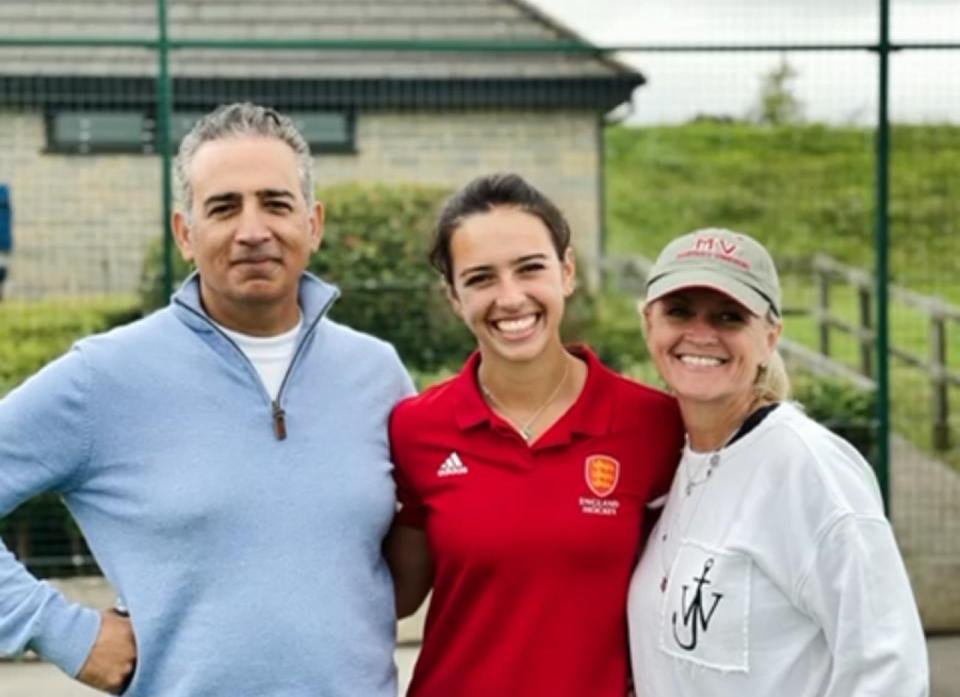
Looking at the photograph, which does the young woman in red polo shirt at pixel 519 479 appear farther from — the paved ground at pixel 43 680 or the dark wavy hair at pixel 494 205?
the paved ground at pixel 43 680

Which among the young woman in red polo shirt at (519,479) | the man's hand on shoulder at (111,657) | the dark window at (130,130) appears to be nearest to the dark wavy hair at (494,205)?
the young woman in red polo shirt at (519,479)

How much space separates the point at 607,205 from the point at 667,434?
576cm

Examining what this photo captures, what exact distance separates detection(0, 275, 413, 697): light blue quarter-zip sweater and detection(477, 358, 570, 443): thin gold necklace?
348 millimetres

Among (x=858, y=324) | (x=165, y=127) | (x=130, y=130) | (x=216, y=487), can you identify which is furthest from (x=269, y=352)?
(x=858, y=324)

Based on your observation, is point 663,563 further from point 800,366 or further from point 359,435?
point 800,366

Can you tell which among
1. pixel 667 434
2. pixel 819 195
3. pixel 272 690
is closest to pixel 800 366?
pixel 819 195

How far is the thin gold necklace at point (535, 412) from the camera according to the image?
9.75ft

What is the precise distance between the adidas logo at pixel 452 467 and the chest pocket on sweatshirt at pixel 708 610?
0.48m

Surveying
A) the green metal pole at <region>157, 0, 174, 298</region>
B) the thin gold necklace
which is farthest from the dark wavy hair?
the green metal pole at <region>157, 0, 174, 298</region>

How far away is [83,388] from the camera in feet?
8.94

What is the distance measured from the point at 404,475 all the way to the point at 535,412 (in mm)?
291

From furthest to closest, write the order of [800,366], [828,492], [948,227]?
[800,366]
[948,227]
[828,492]

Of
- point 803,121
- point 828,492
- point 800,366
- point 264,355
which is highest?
point 803,121

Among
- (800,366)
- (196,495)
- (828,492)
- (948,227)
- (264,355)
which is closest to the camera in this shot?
(828,492)
